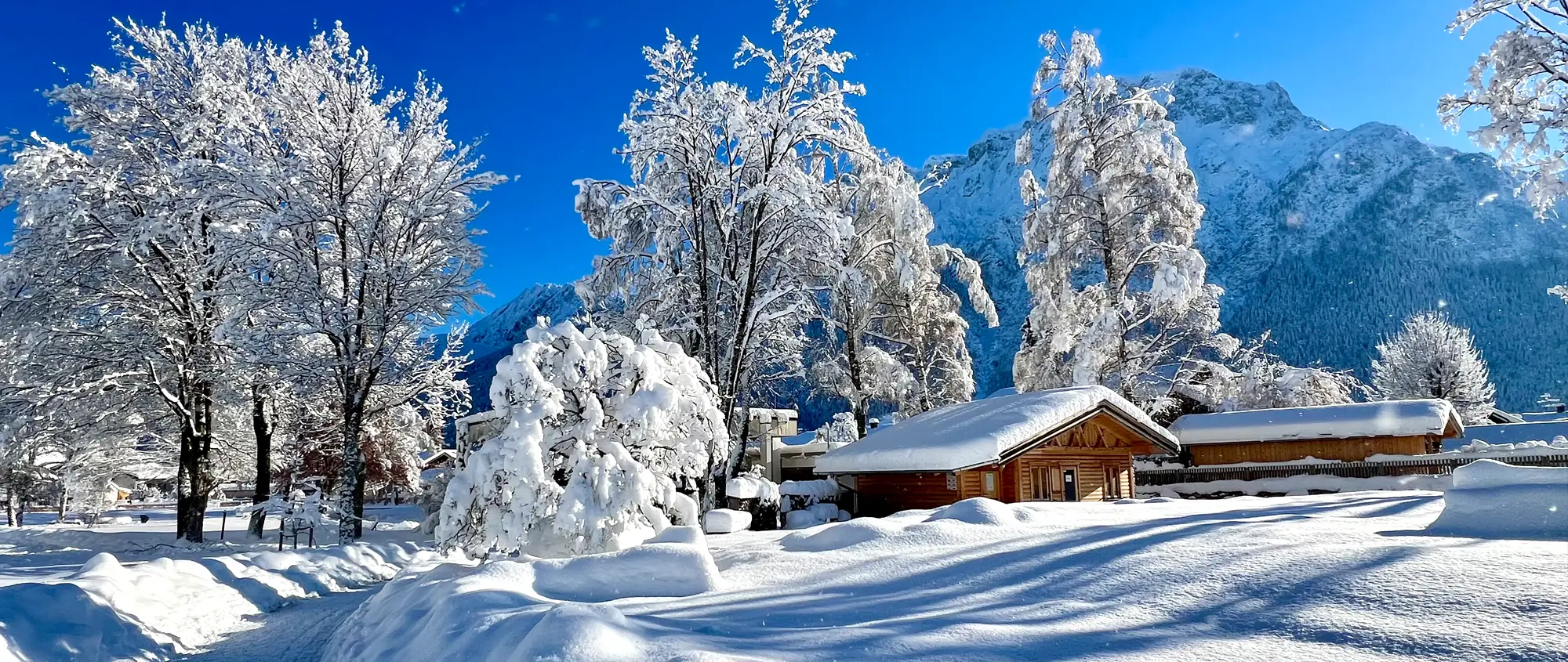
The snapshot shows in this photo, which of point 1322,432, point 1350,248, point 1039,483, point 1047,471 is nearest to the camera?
point 1039,483

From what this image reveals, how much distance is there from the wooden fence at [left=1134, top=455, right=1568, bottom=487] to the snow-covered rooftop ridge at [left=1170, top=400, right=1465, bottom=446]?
1.58 metres

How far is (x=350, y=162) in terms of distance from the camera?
19.1m

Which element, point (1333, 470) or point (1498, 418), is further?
point (1498, 418)

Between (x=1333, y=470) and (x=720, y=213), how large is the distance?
22.8 m

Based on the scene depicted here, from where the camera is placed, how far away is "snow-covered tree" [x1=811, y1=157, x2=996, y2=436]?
2605 cm

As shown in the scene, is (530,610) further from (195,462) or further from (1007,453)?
(195,462)

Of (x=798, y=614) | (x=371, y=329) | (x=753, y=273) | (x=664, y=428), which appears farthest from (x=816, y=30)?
(x=798, y=614)

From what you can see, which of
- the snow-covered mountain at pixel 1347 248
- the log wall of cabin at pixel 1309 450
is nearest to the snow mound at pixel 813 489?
the log wall of cabin at pixel 1309 450

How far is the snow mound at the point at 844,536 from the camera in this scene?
35.9ft

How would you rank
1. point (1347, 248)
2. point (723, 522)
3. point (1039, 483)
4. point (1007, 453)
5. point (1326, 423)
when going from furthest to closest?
point (1347, 248) < point (1326, 423) < point (1039, 483) < point (1007, 453) < point (723, 522)

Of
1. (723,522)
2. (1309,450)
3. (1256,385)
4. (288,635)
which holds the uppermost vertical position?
(1256,385)

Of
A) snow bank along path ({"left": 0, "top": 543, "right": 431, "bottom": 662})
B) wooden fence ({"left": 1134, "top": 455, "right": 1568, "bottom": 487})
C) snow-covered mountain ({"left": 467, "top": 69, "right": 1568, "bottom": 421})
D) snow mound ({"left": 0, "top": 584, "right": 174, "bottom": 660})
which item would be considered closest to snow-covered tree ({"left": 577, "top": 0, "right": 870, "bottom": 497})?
snow bank along path ({"left": 0, "top": 543, "right": 431, "bottom": 662})

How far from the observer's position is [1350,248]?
130 meters

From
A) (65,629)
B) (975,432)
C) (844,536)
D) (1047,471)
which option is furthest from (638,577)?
(1047,471)
